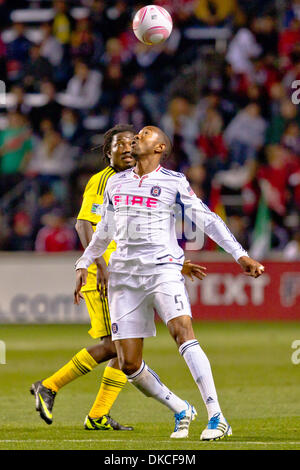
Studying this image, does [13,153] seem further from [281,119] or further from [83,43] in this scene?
[281,119]

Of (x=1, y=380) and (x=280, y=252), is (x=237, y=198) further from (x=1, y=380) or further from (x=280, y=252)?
(x=1, y=380)

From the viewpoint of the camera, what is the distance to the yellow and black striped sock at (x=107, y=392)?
786 centimetres

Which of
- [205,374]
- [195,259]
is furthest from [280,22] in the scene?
[205,374]

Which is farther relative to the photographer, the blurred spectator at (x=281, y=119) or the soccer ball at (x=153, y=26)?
the blurred spectator at (x=281, y=119)

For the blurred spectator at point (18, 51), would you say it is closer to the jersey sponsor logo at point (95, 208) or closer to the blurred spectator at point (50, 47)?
the blurred spectator at point (50, 47)

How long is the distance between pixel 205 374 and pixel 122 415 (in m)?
1.98

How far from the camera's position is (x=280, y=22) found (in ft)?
65.1

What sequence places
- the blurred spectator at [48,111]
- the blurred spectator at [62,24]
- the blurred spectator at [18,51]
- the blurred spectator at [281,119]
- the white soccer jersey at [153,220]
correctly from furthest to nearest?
the blurred spectator at [62,24], the blurred spectator at [18,51], the blurred spectator at [48,111], the blurred spectator at [281,119], the white soccer jersey at [153,220]

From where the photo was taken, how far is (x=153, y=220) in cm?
Answer: 713

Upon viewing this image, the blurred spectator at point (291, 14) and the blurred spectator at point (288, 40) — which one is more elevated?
the blurred spectator at point (291, 14)

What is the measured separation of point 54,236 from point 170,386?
730 cm

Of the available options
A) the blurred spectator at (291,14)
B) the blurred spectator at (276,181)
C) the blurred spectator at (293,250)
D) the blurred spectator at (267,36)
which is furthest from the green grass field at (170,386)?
Result: the blurred spectator at (291,14)

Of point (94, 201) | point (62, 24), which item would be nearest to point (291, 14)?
point (62, 24)

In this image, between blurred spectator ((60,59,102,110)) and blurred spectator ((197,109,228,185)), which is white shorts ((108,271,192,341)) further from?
blurred spectator ((60,59,102,110))
